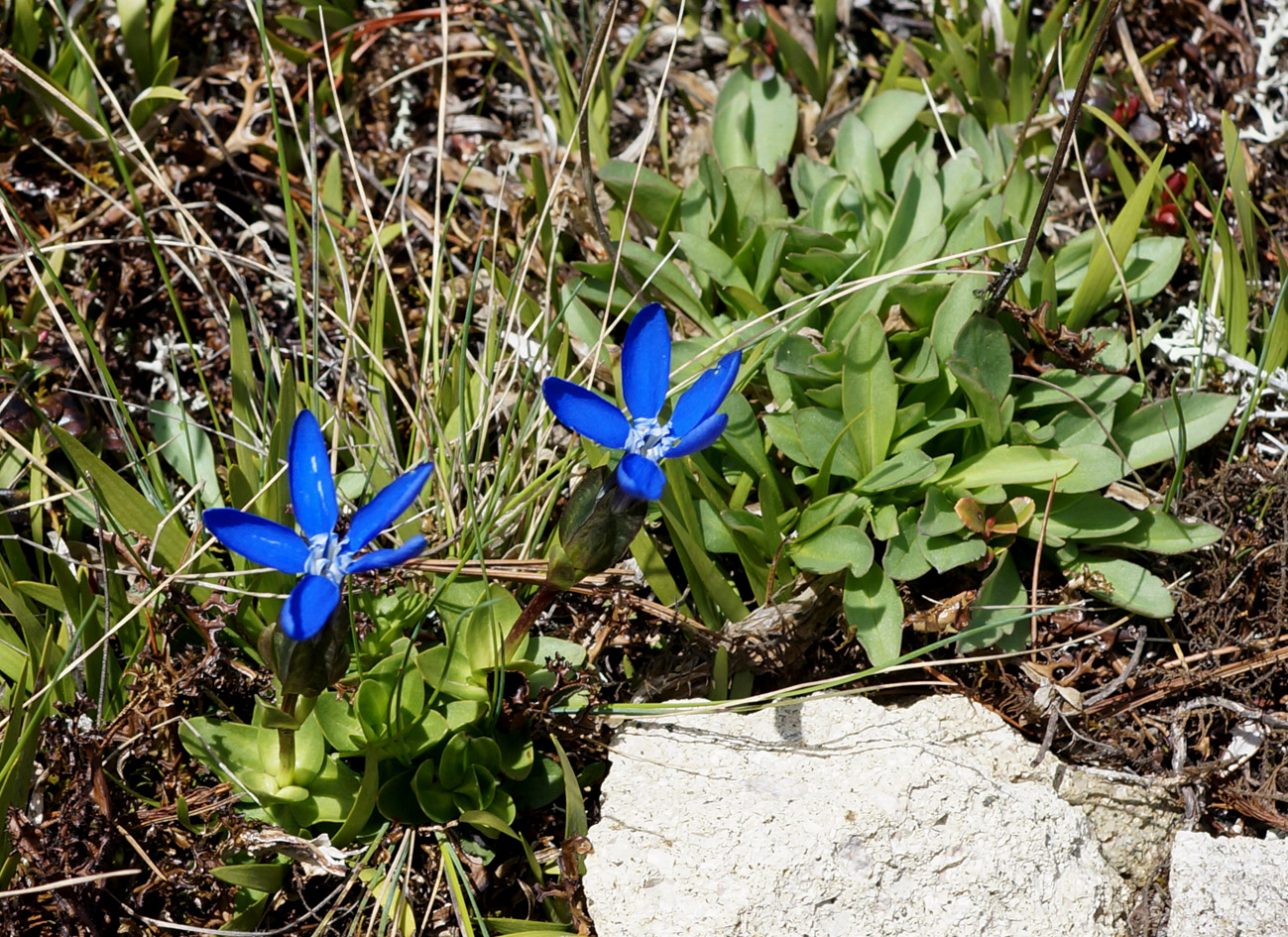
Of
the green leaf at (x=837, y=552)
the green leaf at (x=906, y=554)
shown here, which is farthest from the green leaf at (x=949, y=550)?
the green leaf at (x=837, y=552)

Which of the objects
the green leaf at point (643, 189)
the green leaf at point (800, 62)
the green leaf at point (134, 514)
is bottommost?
the green leaf at point (134, 514)

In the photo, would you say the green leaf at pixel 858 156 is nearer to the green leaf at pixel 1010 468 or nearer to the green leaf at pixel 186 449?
the green leaf at pixel 1010 468

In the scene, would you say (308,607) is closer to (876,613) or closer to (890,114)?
(876,613)

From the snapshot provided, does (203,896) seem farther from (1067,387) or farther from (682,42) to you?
(682,42)

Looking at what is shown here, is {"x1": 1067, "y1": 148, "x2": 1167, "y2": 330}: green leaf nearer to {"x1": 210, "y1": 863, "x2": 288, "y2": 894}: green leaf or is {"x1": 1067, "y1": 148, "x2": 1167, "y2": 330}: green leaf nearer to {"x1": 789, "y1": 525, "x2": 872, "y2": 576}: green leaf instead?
{"x1": 789, "y1": 525, "x2": 872, "y2": 576}: green leaf

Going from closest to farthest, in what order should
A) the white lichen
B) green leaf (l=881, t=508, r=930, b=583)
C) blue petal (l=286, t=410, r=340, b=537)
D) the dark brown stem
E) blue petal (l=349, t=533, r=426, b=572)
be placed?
blue petal (l=349, t=533, r=426, b=572) < blue petal (l=286, t=410, r=340, b=537) < the dark brown stem < green leaf (l=881, t=508, r=930, b=583) < the white lichen

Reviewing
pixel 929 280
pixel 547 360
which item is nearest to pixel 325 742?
pixel 547 360

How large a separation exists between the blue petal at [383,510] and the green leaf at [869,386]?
1.18 metres

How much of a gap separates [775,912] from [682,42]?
2.73 metres

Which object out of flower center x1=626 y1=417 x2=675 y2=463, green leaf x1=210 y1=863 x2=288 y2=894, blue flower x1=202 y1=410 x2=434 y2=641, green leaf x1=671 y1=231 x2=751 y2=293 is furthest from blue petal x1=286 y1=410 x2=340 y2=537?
green leaf x1=671 y1=231 x2=751 y2=293

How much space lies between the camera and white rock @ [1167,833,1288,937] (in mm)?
2039

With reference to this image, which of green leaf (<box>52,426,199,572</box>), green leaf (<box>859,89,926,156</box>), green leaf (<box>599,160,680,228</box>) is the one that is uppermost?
green leaf (<box>859,89,926,156</box>)

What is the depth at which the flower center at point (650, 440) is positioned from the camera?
69.6 inches

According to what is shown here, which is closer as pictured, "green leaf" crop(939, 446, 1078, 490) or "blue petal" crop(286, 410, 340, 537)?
"blue petal" crop(286, 410, 340, 537)
